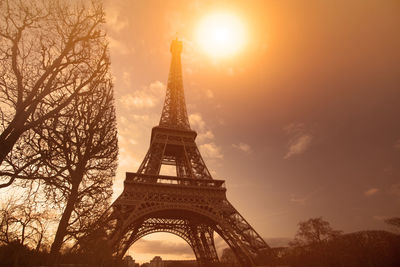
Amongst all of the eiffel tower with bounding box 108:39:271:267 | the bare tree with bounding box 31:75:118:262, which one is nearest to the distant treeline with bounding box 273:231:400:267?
the eiffel tower with bounding box 108:39:271:267

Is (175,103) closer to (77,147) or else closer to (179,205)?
(179,205)

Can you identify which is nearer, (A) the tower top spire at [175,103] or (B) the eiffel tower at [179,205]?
(B) the eiffel tower at [179,205]

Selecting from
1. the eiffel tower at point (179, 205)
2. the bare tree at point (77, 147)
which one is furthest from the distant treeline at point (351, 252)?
the bare tree at point (77, 147)

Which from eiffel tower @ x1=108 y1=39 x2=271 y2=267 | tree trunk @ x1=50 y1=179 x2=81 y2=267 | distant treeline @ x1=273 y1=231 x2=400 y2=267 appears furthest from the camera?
distant treeline @ x1=273 y1=231 x2=400 y2=267

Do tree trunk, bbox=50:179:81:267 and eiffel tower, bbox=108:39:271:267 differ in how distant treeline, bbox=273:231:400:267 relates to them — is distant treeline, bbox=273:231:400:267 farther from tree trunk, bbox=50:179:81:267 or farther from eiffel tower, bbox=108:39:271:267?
tree trunk, bbox=50:179:81:267

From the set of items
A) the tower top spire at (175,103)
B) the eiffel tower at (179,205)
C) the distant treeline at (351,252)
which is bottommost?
the distant treeline at (351,252)

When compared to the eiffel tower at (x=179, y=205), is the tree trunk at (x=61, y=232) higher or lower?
lower

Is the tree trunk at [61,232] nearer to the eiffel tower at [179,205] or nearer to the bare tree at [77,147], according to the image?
the bare tree at [77,147]

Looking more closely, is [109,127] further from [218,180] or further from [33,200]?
[218,180]
